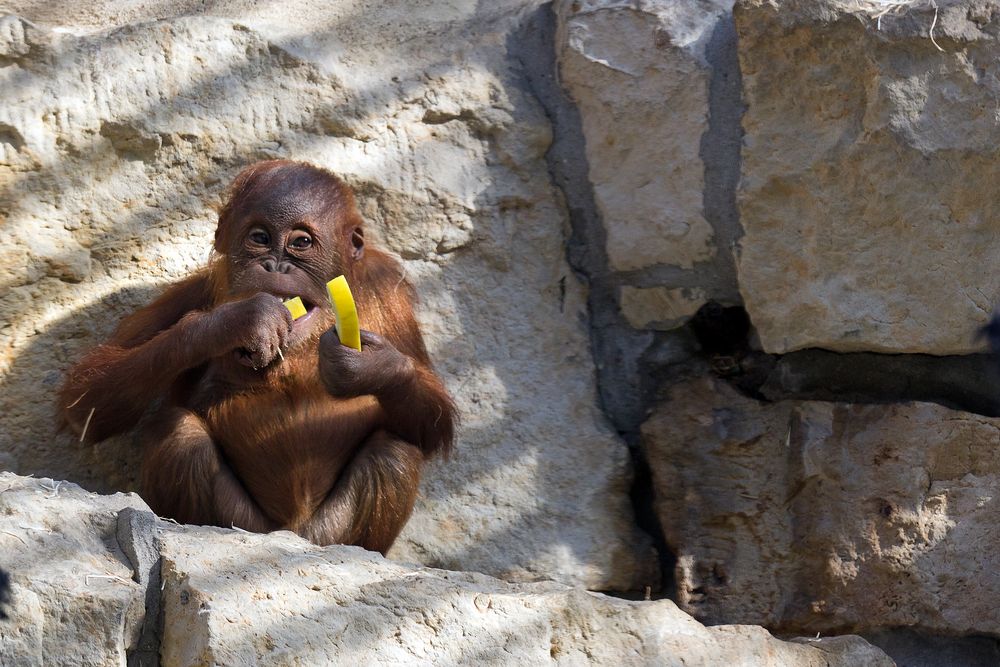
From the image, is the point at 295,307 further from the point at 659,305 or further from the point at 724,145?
the point at 724,145

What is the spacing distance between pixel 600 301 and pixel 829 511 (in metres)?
1.13

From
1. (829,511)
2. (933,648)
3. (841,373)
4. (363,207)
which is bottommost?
(933,648)

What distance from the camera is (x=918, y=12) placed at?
4.27 m

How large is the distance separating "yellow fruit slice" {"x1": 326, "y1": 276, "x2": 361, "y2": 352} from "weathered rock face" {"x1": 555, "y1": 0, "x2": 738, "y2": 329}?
133 centimetres

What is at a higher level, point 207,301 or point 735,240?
point 735,240

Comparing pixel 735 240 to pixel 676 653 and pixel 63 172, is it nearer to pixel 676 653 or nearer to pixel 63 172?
pixel 676 653

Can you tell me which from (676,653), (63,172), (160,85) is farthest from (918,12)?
(63,172)

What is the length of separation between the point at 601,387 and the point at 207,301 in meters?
1.44

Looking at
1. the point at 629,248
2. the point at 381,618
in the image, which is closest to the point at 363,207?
the point at 629,248

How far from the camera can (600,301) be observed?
4988 millimetres

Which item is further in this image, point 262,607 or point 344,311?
point 344,311

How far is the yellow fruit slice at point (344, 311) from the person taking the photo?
3.87 m

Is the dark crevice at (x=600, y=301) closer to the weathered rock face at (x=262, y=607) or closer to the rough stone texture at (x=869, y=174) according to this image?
the rough stone texture at (x=869, y=174)

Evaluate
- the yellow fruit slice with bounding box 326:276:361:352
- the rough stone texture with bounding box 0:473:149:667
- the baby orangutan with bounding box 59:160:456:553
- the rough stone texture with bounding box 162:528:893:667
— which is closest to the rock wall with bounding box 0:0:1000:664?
the baby orangutan with bounding box 59:160:456:553
